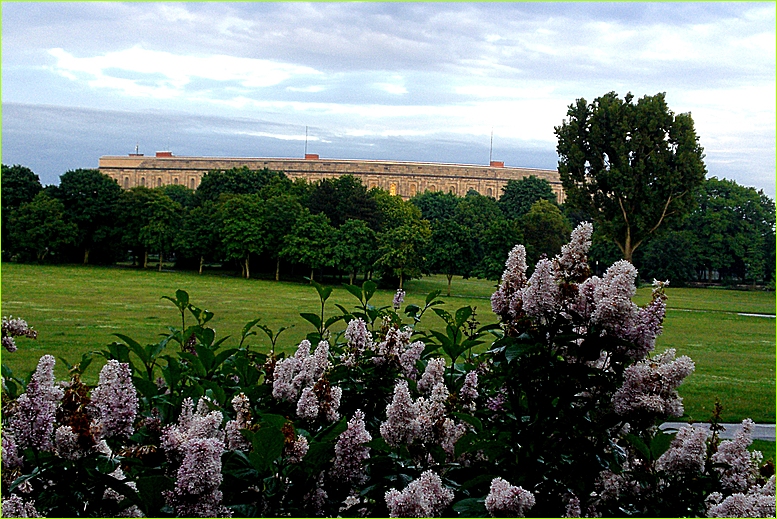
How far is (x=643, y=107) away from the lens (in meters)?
38.9

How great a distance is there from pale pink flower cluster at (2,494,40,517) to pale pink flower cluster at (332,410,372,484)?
72 centimetres

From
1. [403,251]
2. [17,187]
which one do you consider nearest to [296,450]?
[403,251]

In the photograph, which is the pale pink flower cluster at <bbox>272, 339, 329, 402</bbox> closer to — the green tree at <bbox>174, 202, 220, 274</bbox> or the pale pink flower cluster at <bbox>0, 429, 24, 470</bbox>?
the pale pink flower cluster at <bbox>0, 429, 24, 470</bbox>

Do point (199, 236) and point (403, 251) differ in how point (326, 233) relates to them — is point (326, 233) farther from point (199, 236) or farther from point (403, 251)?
point (199, 236)

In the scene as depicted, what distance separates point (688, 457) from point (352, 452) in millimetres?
860


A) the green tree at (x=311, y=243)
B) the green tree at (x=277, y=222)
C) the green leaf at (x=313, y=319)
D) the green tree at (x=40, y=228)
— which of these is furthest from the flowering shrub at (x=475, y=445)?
the green tree at (x=40, y=228)

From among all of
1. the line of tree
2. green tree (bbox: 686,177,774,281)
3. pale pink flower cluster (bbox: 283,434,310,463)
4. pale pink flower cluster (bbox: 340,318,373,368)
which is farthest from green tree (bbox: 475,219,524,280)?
pale pink flower cluster (bbox: 283,434,310,463)

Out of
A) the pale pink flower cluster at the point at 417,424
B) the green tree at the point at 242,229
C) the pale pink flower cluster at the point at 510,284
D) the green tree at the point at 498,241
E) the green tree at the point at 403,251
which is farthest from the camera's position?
the green tree at the point at 242,229

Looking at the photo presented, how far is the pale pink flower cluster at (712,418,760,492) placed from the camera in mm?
1892

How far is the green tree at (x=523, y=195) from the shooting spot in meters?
69.4

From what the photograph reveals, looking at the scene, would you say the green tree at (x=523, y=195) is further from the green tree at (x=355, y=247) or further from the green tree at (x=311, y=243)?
the green tree at (x=311, y=243)

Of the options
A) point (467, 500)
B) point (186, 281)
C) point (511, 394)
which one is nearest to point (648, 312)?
point (511, 394)

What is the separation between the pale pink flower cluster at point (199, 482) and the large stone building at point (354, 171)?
95.3m

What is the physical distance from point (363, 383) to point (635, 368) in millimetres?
915
